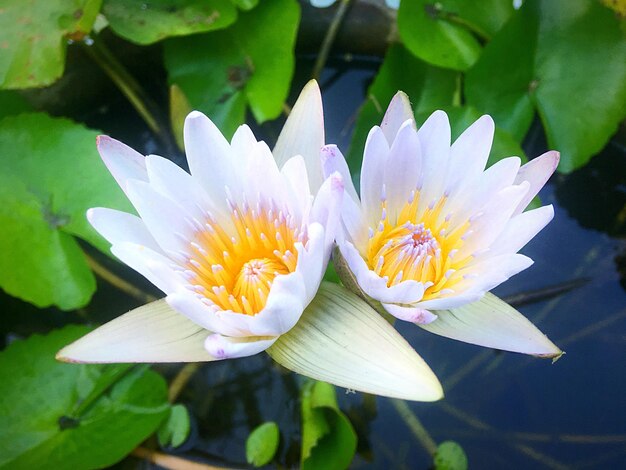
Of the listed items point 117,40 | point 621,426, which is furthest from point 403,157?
point 117,40

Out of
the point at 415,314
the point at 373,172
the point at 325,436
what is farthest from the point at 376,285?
the point at 325,436

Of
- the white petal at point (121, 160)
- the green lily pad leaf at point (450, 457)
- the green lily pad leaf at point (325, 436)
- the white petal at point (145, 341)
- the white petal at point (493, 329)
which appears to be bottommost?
the green lily pad leaf at point (450, 457)

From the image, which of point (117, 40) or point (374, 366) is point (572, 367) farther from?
point (117, 40)

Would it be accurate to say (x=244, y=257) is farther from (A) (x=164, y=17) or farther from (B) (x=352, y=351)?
(A) (x=164, y=17)

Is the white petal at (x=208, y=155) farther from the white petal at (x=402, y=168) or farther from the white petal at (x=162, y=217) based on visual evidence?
the white petal at (x=402, y=168)

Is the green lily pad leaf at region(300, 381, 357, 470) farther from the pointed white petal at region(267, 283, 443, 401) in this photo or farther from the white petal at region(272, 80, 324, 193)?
the white petal at region(272, 80, 324, 193)

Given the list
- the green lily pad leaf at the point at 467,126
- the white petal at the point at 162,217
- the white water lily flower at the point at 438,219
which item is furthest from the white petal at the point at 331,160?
the green lily pad leaf at the point at 467,126
